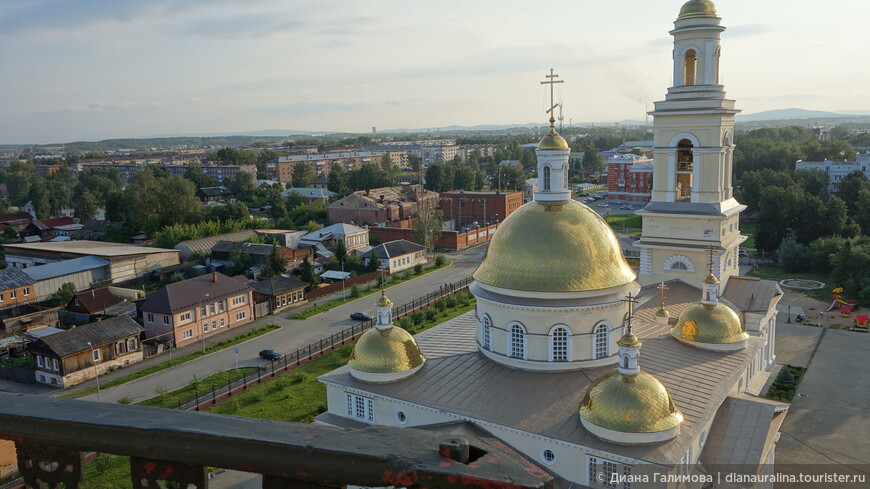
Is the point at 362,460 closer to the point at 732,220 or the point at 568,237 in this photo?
the point at 568,237

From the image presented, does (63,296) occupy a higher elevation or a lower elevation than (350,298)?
higher

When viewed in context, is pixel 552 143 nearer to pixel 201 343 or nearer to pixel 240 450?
pixel 240 450

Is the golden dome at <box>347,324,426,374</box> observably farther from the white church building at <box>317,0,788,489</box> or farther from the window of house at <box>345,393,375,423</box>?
the window of house at <box>345,393,375,423</box>

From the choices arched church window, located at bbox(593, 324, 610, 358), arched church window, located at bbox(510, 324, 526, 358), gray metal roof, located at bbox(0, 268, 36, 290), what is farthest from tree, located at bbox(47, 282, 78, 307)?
arched church window, located at bbox(593, 324, 610, 358)

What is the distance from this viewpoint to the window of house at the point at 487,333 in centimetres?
1536

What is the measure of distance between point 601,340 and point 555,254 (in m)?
2.30

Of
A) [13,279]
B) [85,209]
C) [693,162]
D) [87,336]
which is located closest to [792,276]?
[693,162]

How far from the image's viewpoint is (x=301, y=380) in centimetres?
2256

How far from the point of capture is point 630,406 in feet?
38.6

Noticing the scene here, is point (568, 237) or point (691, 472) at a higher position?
point (568, 237)

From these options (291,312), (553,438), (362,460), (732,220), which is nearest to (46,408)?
(362,460)

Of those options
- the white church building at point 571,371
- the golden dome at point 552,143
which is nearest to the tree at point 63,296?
the white church building at point 571,371

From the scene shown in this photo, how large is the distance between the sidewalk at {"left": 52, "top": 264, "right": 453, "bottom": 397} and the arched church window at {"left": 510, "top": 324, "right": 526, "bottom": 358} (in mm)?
15958

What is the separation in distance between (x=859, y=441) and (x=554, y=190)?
11.3 metres
